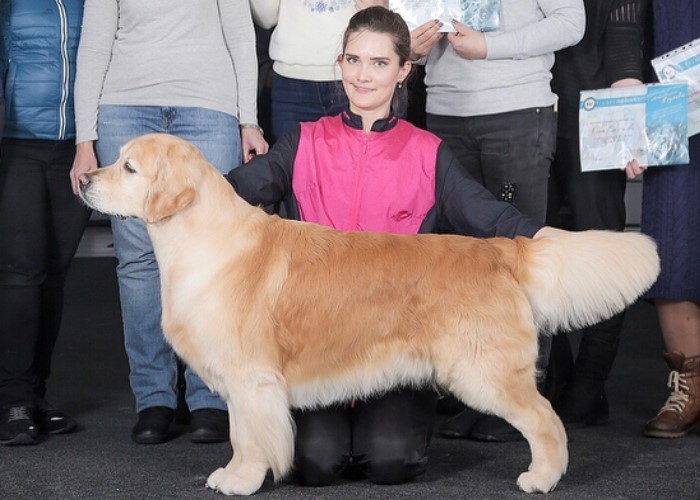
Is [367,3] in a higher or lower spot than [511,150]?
higher

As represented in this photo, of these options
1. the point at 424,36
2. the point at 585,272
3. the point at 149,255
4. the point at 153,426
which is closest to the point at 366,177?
the point at 424,36

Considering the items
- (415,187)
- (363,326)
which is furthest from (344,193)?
(363,326)

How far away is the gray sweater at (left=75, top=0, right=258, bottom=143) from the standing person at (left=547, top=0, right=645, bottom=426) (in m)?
1.05

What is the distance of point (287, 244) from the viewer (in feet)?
8.42

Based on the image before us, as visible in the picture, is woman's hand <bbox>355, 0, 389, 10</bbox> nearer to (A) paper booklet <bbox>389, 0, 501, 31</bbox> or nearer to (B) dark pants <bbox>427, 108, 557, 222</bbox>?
(A) paper booklet <bbox>389, 0, 501, 31</bbox>

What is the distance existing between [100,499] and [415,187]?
1.06 meters

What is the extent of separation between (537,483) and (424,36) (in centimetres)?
121

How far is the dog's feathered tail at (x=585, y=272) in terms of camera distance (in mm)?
2514

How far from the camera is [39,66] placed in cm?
310

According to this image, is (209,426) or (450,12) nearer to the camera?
(450,12)

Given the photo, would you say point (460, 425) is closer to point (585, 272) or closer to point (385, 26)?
point (585, 272)

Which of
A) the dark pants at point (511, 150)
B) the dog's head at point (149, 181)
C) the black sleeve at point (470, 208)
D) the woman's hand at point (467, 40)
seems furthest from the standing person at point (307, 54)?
the dog's head at point (149, 181)

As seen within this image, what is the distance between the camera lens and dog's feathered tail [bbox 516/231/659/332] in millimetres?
2514

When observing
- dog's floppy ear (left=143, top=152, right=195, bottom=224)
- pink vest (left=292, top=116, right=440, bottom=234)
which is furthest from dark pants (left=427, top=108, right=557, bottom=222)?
dog's floppy ear (left=143, top=152, right=195, bottom=224)
